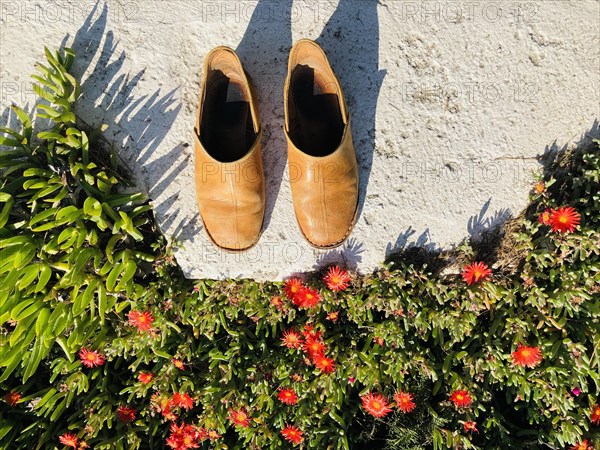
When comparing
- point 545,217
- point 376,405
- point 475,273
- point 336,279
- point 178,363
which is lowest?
point 178,363

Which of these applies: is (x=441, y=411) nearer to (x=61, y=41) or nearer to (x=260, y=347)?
(x=260, y=347)

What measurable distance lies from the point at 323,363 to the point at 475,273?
930mm

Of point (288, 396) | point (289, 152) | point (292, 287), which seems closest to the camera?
point (289, 152)

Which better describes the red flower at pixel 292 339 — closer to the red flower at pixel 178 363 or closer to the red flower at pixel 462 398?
the red flower at pixel 178 363

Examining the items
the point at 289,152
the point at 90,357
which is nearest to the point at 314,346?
the point at 289,152

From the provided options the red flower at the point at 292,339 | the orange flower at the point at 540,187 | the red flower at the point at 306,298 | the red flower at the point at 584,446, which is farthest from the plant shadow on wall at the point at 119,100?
the red flower at the point at 584,446

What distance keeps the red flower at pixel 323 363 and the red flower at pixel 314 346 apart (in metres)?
0.02

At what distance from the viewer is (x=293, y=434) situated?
229 centimetres

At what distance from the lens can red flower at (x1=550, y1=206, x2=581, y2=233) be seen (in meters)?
2.24

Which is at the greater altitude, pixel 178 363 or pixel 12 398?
pixel 178 363

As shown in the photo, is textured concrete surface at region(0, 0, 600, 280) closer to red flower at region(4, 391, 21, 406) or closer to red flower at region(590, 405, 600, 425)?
red flower at region(590, 405, 600, 425)

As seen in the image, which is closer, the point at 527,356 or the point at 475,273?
the point at 527,356

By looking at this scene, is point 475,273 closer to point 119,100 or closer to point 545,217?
point 545,217

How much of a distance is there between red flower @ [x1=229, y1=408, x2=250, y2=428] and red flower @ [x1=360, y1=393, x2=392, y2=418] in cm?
62
